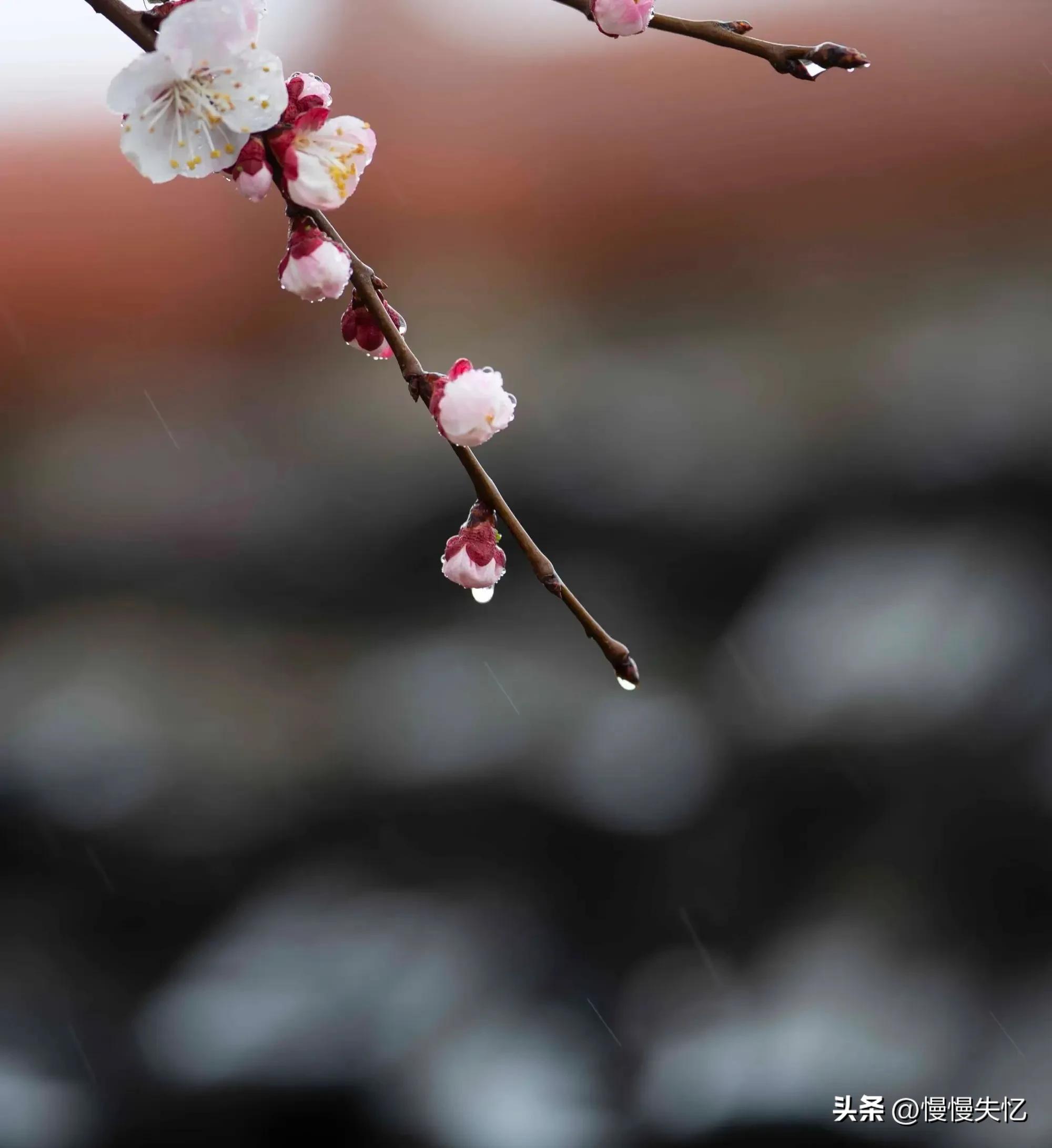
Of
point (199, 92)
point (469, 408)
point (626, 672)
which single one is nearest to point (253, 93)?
point (199, 92)

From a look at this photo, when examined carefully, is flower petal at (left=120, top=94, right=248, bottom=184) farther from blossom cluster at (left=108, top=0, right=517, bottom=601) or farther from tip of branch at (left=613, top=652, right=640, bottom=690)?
tip of branch at (left=613, top=652, right=640, bottom=690)

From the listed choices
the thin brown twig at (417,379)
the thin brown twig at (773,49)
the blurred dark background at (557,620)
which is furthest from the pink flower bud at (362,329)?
the blurred dark background at (557,620)

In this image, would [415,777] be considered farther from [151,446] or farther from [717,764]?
[151,446]

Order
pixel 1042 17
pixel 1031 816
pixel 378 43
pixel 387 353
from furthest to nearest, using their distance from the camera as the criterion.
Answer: pixel 378 43, pixel 1042 17, pixel 1031 816, pixel 387 353

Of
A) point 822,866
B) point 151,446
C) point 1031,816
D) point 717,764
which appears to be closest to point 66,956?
point 151,446

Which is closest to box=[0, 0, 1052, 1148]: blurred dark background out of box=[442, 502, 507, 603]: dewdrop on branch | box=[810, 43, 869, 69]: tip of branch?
box=[442, 502, 507, 603]: dewdrop on branch

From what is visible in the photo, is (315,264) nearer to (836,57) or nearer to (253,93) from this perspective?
(253,93)
